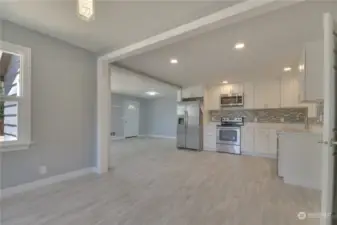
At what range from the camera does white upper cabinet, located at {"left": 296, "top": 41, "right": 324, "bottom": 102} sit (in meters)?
2.57

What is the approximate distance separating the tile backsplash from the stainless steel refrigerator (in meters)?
0.72

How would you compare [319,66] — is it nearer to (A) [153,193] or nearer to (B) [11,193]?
(A) [153,193]

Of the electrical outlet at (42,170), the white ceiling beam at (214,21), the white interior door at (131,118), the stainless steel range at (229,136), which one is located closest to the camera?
the white ceiling beam at (214,21)

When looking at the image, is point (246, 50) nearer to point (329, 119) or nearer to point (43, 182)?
point (329, 119)

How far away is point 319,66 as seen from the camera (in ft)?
8.42

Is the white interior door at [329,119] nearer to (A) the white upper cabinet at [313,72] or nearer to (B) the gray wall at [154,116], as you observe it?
(A) the white upper cabinet at [313,72]

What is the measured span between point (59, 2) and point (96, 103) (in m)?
1.98

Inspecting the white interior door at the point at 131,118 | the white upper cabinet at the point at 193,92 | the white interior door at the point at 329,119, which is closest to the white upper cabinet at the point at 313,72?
the white interior door at the point at 329,119

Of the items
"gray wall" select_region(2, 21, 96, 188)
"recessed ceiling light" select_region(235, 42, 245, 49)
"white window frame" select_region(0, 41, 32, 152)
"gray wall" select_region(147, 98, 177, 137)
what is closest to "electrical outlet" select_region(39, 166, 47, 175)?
"gray wall" select_region(2, 21, 96, 188)

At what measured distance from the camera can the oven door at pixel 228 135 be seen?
612 centimetres

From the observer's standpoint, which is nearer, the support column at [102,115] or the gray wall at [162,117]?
the support column at [102,115]

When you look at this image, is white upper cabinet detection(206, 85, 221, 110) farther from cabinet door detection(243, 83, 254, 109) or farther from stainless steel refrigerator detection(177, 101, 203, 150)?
cabinet door detection(243, 83, 254, 109)

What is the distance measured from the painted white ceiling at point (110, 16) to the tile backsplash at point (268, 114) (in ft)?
15.1

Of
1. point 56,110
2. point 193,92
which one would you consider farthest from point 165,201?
point 193,92
